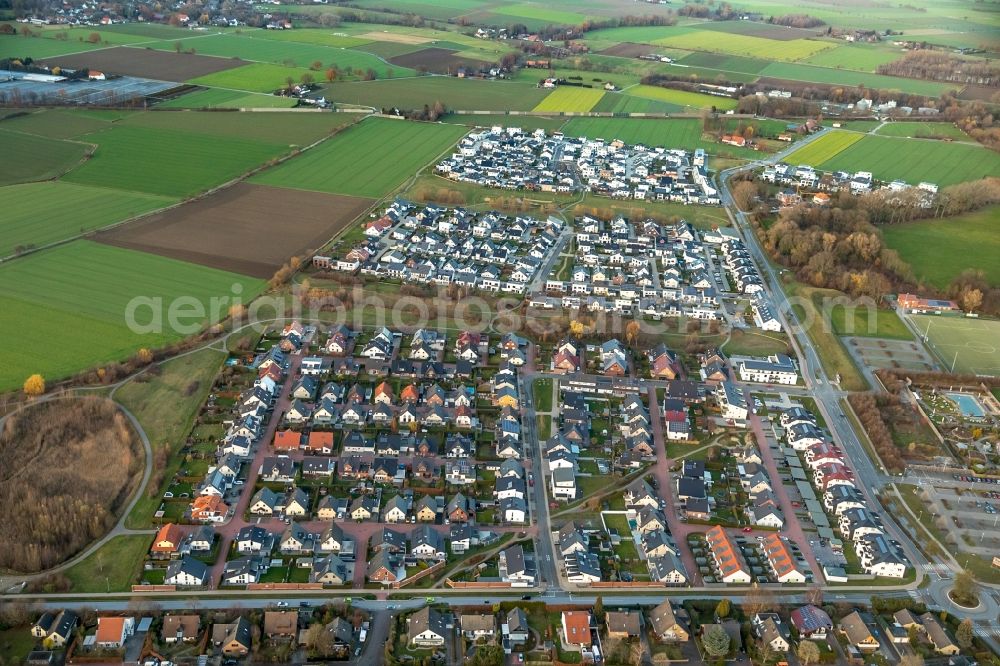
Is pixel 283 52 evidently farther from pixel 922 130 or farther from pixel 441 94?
pixel 922 130

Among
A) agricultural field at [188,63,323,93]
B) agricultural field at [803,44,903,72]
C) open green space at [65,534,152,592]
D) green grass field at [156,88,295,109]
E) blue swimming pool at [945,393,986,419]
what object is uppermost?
agricultural field at [803,44,903,72]

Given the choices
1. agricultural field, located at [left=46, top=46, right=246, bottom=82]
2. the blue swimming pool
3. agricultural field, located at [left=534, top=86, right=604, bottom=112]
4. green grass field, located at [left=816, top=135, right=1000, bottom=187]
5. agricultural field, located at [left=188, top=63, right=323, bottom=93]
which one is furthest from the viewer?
agricultural field, located at [left=46, top=46, right=246, bottom=82]

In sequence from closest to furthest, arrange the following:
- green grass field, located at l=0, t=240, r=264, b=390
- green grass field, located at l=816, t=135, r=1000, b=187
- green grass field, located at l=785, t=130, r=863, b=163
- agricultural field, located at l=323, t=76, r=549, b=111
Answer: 1. green grass field, located at l=0, t=240, r=264, b=390
2. green grass field, located at l=816, t=135, r=1000, b=187
3. green grass field, located at l=785, t=130, r=863, b=163
4. agricultural field, located at l=323, t=76, r=549, b=111

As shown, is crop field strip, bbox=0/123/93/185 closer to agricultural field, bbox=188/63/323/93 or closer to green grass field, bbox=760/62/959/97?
agricultural field, bbox=188/63/323/93

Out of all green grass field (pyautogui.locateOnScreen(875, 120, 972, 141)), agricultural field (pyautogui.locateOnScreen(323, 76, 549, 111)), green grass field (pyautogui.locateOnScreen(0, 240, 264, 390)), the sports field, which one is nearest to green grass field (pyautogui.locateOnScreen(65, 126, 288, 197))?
green grass field (pyautogui.locateOnScreen(0, 240, 264, 390))


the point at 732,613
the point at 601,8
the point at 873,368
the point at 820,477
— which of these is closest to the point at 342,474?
the point at 732,613

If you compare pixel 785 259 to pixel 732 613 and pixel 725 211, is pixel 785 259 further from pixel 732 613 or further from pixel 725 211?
pixel 732 613
